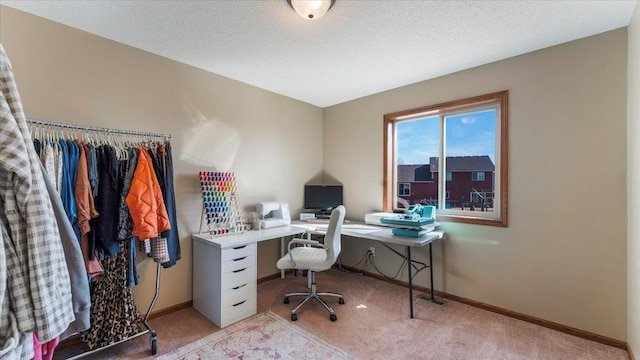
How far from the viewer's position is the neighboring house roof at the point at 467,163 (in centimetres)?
281

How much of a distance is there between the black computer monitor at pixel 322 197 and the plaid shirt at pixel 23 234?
10.0 ft

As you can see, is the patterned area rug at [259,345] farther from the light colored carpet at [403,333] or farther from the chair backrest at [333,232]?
the chair backrest at [333,232]

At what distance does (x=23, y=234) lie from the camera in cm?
78

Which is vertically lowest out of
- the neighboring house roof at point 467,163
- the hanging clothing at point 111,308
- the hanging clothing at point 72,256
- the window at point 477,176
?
the hanging clothing at point 111,308

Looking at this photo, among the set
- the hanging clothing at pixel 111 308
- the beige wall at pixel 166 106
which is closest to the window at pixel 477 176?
the beige wall at pixel 166 106

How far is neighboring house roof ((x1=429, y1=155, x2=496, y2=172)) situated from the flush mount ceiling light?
2.11 metres

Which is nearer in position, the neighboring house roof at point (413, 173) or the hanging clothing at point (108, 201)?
the hanging clothing at point (108, 201)

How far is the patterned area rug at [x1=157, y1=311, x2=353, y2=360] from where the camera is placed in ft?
6.47

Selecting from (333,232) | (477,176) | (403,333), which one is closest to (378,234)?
(333,232)

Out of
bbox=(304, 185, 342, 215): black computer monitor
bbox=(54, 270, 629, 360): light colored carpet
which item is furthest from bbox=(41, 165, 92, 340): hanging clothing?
bbox=(304, 185, 342, 215): black computer monitor

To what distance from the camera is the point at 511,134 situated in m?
2.53

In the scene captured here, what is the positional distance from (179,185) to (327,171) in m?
2.13

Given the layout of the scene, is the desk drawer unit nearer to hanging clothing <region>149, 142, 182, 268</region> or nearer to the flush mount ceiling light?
hanging clothing <region>149, 142, 182, 268</region>

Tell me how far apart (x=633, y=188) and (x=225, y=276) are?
3.14 meters
